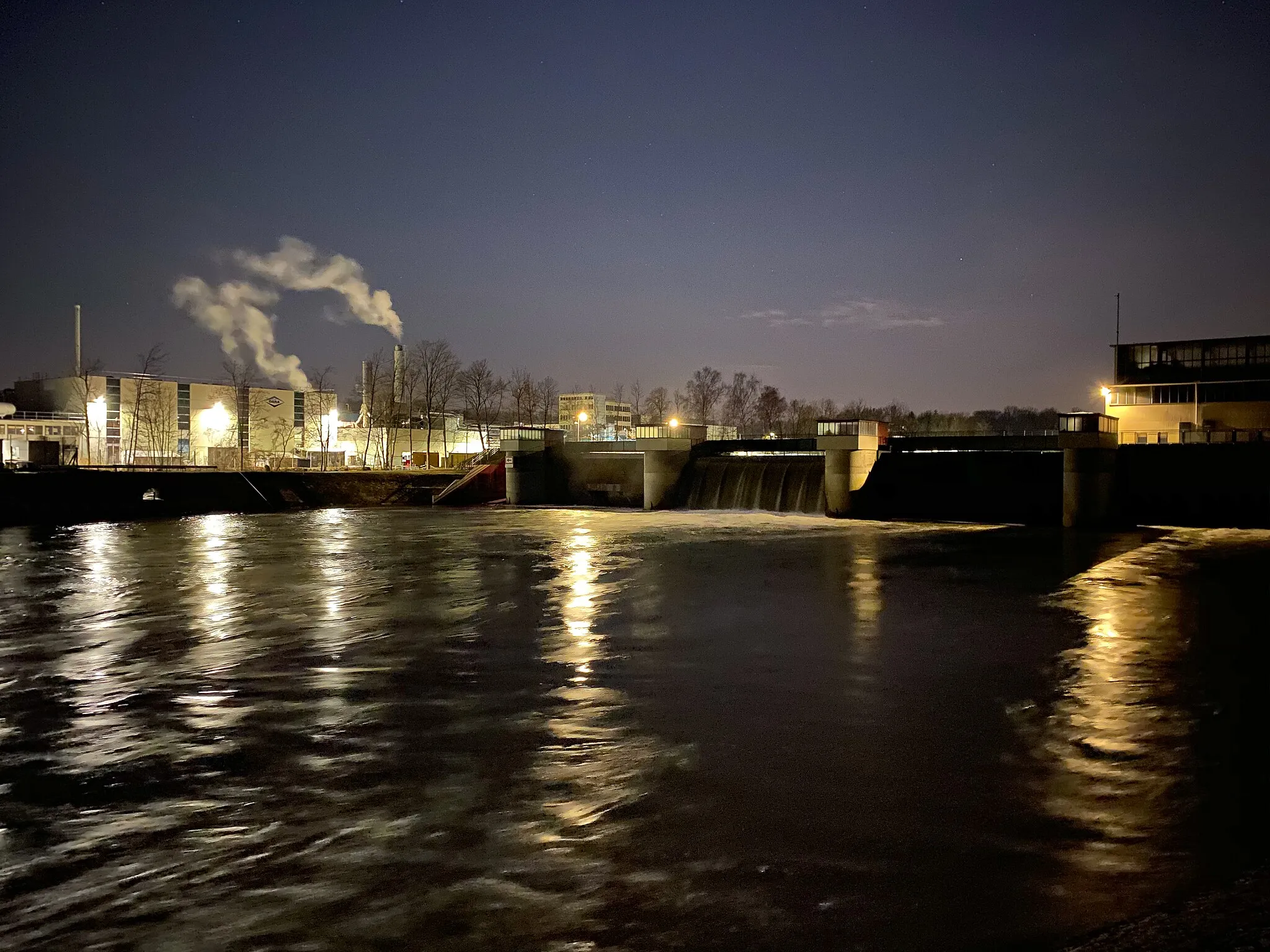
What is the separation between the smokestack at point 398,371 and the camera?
8869 centimetres

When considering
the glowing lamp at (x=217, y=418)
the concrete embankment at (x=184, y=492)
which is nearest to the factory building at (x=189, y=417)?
the glowing lamp at (x=217, y=418)

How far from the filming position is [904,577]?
24.0m

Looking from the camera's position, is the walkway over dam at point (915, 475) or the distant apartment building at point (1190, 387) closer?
the walkway over dam at point (915, 475)

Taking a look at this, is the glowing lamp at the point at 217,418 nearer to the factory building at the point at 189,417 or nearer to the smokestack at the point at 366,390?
the factory building at the point at 189,417

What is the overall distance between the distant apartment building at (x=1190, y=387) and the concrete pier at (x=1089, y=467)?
59.2ft

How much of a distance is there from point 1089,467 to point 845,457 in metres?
10.7

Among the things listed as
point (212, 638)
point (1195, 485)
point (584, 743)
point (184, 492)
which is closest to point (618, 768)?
point (584, 743)

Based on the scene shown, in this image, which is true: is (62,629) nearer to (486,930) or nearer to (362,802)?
(362,802)

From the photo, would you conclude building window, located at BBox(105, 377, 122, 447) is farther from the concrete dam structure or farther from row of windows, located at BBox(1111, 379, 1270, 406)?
row of windows, located at BBox(1111, 379, 1270, 406)

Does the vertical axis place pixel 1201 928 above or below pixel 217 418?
below

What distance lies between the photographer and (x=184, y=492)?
50.5 metres

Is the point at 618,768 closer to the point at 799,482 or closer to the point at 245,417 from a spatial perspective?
the point at 799,482

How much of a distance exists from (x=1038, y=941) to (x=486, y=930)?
11.2 feet

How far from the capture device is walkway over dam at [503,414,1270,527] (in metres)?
37.7
